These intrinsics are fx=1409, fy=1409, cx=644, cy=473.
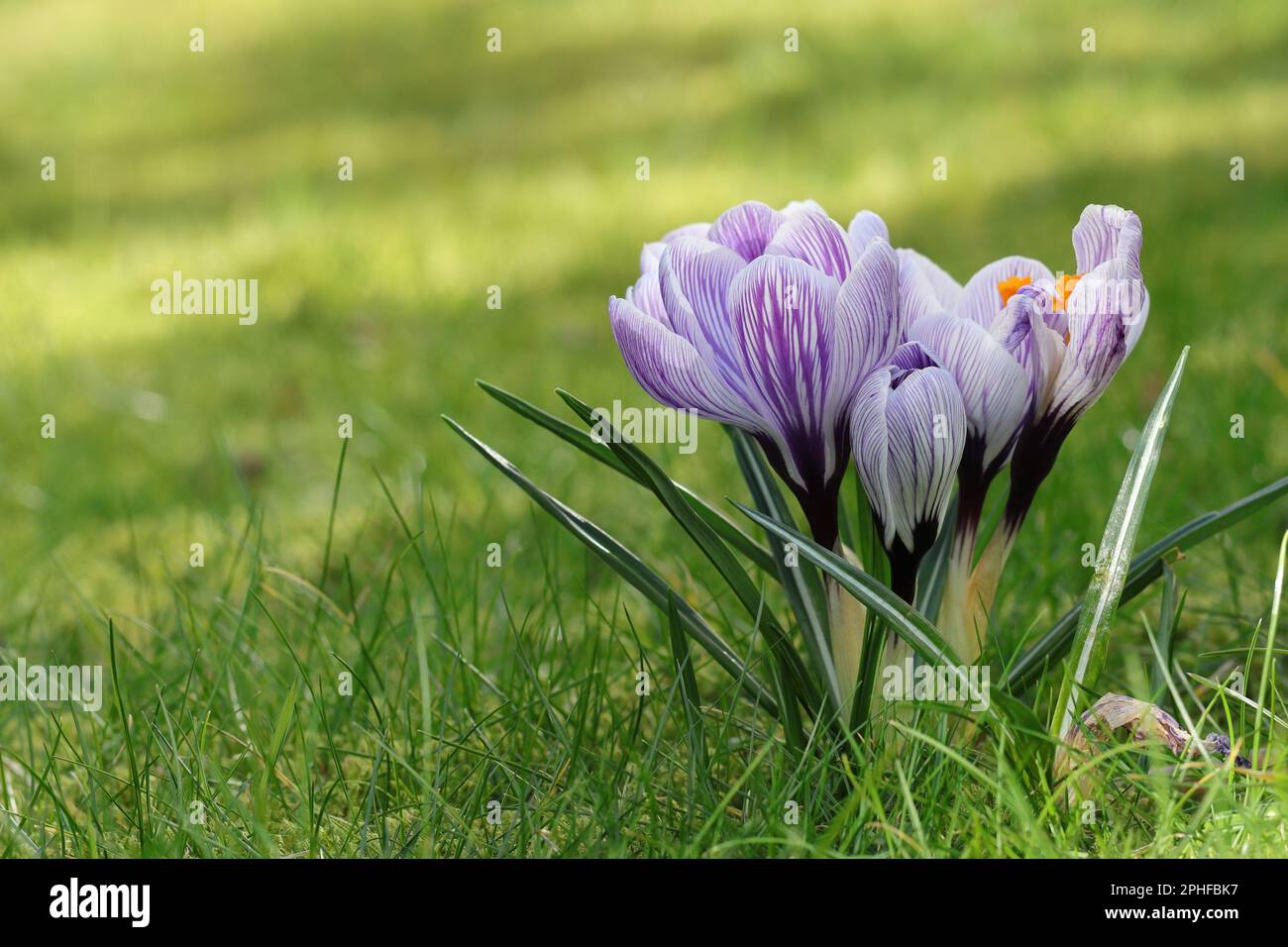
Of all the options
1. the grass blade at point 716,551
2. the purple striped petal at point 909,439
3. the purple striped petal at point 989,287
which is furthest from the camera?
the purple striped petal at point 989,287

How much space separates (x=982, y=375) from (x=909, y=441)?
0.10 metres

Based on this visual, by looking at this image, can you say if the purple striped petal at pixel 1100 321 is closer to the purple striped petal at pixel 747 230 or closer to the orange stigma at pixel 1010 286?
the orange stigma at pixel 1010 286

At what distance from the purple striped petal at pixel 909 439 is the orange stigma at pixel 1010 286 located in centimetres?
17

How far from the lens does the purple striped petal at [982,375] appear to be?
53.0 inches

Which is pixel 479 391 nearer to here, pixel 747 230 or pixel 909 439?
pixel 747 230

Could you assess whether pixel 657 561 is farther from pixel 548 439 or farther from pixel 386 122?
pixel 386 122

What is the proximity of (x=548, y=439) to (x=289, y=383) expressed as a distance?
39.7 inches

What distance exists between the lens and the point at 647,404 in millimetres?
3756

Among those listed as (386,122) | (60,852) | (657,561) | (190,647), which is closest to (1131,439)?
(657,561)

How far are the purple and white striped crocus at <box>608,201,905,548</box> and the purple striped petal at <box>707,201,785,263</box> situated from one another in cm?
1

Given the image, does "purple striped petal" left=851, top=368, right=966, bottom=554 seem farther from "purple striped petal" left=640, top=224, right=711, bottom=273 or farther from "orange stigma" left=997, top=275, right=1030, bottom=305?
"purple striped petal" left=640, top=224, right=711, bottom=273

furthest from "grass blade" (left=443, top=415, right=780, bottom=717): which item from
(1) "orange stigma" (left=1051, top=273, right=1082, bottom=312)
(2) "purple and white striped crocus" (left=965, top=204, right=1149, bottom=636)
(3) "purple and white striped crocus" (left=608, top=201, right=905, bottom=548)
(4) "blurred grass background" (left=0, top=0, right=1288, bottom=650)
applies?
(4) "blurred grass background" (left=0, top=0, right=1288, bottom=650)

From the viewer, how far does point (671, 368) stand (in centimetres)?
137

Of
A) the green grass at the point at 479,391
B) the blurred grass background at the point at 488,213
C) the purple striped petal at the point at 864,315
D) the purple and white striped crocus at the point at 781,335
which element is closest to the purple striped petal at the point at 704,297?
the purple and white striped crocus at the point at 781,335
